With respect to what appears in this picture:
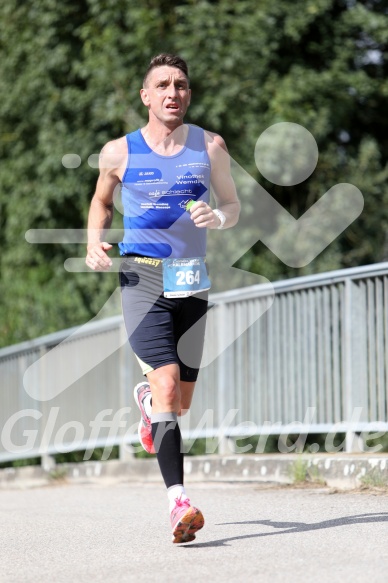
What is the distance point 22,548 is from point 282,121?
444 inches

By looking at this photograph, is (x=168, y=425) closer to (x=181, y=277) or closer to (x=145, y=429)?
(x=145, y=429)

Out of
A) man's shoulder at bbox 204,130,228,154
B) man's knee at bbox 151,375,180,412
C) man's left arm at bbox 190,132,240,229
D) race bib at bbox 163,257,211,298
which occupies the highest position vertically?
man's shoulder at bbox 204,130,228,154

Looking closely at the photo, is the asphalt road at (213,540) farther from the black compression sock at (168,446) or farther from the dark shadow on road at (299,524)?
the black compression sock at (168,446)

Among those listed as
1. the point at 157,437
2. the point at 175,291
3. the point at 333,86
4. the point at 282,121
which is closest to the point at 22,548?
the point at 157,437

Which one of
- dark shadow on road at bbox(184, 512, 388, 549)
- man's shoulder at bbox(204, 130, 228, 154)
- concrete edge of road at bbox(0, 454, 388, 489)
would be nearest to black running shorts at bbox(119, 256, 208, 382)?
man's shoulder at bbox(204, 130, 228, 154)

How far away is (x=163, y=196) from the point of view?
5.71 m

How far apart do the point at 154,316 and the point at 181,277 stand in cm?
21

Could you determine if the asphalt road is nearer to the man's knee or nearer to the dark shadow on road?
the dark shadow on road

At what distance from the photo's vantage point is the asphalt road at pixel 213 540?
4688mm

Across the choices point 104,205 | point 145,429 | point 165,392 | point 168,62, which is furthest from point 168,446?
point 168,62

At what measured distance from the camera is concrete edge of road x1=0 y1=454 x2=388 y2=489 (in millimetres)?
7609

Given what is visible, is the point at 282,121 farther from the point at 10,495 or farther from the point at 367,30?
the point at 10,495

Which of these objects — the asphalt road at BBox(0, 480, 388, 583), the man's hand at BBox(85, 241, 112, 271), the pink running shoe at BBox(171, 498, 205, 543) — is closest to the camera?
the asphalt road at BBox(0, 480, 388, 583)

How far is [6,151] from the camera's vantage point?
19.2m
